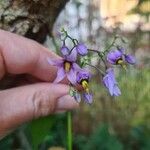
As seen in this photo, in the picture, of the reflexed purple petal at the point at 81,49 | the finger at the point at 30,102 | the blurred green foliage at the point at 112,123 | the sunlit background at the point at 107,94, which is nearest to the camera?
the reflexed purple petal at the point at 81,49

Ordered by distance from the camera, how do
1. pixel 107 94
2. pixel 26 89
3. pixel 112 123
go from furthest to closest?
pixel 112 123 < pixel 107 94 < pixel 26 89

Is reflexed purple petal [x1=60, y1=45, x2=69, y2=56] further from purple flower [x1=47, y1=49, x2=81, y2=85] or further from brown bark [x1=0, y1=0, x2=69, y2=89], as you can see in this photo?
brown bark [x1=0, y1=0, x2=69, y2=89]

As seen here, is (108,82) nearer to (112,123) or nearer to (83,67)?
(83,67)

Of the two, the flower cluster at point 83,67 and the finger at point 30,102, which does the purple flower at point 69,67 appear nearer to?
the flower cluster at point 83,67

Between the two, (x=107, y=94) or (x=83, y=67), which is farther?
(x=107, y=94)

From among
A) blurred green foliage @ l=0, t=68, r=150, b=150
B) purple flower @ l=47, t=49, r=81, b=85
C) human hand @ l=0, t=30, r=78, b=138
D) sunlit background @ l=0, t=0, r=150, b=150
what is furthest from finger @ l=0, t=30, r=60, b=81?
sunlit background @ l=0, t=0, r=150, b=150

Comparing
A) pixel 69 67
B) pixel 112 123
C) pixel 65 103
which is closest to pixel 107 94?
pixel 112 123

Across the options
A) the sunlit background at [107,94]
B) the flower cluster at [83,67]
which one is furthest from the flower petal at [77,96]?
the sunlit background at [107,94]
